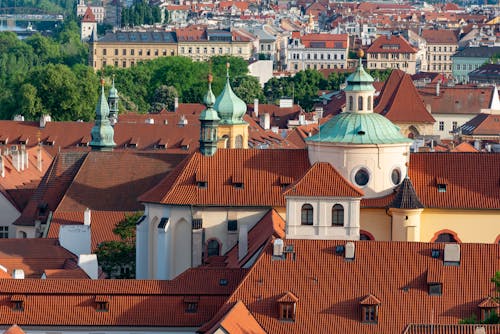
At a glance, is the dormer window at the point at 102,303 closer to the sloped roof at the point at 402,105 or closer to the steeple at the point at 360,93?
the steeple at the point at 360,93

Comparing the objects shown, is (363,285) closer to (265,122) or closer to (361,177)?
(361,177)

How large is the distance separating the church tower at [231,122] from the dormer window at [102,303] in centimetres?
2459

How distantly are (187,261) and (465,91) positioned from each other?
70913 millimetres

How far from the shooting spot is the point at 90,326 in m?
59.8

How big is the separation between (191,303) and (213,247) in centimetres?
1177

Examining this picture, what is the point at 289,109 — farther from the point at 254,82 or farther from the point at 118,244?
the point at 118,244

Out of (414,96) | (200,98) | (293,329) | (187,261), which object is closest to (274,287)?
(293,329)

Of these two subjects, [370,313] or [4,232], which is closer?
[370,313]

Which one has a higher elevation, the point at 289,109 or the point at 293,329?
the point at 293,329

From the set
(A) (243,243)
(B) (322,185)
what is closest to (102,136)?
(A) (243,243)

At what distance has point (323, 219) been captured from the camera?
216 ft

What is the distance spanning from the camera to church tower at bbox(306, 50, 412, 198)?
7062 centimetres

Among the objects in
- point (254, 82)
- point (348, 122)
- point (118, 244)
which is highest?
point (348, 122)

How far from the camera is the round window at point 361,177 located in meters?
70.6
